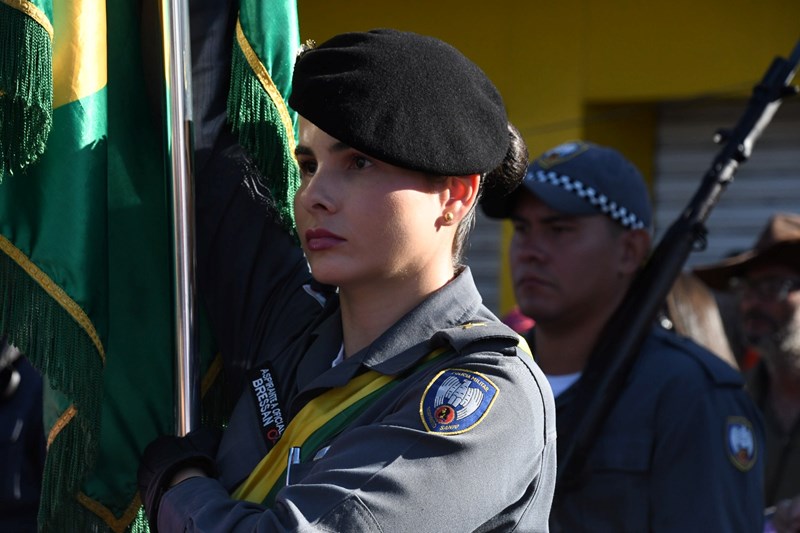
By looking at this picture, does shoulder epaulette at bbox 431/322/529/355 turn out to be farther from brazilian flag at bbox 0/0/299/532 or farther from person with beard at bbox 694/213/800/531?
person with beard at bbox 694/213/800/531

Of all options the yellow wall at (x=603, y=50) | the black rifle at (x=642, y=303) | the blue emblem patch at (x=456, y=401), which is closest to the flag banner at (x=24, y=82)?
the blue emblem patch at (x=456, y=401)

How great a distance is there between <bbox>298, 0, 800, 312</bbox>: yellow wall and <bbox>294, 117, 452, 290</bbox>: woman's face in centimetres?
535

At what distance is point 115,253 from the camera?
2531 mm

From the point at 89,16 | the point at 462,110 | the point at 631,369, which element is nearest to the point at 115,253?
the point at 89,16

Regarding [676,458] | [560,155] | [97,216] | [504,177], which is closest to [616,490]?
[676,458]

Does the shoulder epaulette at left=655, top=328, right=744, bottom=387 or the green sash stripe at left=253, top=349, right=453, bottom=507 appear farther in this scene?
the shoulder epaulette at left=655, top=328, right=744, bottom=387

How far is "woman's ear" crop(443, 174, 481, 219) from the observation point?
6.93 feet

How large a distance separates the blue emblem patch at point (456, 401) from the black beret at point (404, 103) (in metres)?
0.31

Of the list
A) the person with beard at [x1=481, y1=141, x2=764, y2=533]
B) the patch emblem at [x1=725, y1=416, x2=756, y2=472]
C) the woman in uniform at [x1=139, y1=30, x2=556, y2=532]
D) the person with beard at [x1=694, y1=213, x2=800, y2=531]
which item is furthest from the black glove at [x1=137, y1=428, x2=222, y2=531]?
the person with beard at [x1=694, y1=213, x2=800, y2=531]

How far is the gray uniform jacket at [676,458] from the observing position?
125 inches

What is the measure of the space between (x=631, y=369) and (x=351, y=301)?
151cm

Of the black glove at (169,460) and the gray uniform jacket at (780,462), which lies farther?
the gray uniform jacket at (780,462)

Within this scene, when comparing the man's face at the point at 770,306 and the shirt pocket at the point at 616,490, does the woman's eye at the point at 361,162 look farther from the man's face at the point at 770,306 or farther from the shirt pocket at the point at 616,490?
the man's face at the point at 770,306

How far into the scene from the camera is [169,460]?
217 cm
